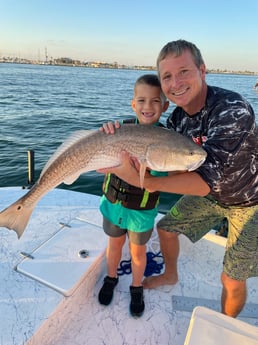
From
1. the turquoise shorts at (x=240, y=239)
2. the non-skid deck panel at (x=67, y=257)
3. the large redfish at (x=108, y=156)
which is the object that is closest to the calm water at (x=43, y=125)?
the non-skid deck panel at (x=67, y=257)

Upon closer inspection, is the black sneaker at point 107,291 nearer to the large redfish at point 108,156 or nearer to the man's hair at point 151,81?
the large redfish at point 108,156

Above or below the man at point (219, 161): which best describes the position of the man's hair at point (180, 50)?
above

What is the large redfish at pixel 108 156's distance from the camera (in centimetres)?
249

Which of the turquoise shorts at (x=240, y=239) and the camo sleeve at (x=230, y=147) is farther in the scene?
the turquoise shorts at (x=240, y=239)

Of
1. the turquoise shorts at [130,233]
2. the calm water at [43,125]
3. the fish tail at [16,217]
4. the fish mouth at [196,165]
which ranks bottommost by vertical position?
the calm water at [43,125]

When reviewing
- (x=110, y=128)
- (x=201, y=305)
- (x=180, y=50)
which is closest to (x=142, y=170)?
(x=110, y=128)

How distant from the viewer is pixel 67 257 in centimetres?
315

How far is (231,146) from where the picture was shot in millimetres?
2287

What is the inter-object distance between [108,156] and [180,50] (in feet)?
3.60

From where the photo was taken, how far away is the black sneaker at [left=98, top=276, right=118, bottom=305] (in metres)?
3.07

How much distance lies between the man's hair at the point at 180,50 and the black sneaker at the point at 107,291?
7.43 feet

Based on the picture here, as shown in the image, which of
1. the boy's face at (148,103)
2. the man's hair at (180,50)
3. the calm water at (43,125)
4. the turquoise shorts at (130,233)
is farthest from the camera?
the calm water at (43,125)

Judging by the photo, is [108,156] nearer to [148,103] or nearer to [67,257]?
[148,103]

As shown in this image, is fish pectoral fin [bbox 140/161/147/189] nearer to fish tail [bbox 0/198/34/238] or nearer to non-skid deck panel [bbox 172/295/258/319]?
fish tail [bbox 0/198/34/238]
